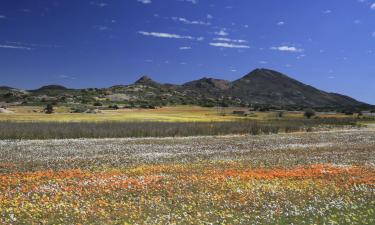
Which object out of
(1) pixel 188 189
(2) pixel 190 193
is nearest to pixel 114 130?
(1) pixel 188 189

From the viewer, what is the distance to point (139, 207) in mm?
17188

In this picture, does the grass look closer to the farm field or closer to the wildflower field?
the farm field

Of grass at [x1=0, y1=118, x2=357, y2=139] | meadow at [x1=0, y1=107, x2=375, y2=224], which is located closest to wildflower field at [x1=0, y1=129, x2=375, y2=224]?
meadow at [x1=0, y1=107, x2=375, y2=224]

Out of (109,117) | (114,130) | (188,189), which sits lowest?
(188,189)

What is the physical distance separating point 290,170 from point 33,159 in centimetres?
1865

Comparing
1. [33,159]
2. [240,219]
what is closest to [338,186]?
[240,219]

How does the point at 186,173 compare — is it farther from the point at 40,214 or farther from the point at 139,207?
the point at 40,214

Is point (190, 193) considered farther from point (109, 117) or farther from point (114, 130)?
point (109, 117)

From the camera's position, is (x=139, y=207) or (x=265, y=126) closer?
(x=139, y=207)

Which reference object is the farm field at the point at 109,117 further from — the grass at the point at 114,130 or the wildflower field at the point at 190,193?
the wildflower field at the point at 190,193

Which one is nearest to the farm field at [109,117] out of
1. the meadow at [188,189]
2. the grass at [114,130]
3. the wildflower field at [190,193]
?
the grass at [114,130]

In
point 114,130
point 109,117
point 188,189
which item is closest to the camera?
point 188,189

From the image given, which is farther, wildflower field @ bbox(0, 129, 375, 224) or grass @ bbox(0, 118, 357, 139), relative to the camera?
grass @ bbox(0, 118, 357, 139)

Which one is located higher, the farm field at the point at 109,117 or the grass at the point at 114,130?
the farm field at the point at 109,117
